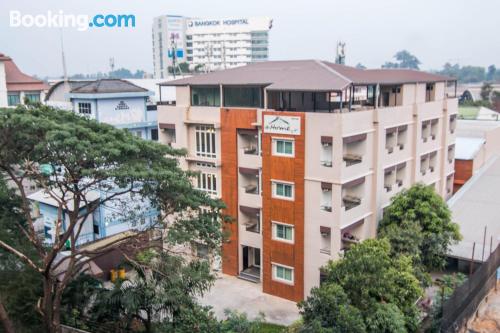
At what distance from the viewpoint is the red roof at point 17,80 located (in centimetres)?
4012

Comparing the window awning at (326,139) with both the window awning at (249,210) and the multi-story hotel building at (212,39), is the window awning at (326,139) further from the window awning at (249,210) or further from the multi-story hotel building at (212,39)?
the multi-story hotel building at (212,39)

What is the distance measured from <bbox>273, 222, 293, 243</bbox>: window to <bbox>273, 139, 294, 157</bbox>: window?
3211mm

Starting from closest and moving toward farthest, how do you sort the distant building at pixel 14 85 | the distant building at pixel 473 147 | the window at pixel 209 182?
the window at pixel 209 182 < the distant building at pixel 473 147 < the distant building at pixel 14 85

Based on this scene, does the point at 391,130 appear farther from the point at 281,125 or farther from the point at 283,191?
the point at 283,191

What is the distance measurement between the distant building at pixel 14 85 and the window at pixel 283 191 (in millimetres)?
25695

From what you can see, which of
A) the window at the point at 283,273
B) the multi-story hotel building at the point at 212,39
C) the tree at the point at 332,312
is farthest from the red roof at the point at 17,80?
the multi-story hotel building at the point at 212,39

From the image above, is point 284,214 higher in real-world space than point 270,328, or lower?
higher

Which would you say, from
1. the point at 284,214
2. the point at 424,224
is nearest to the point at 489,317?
the point at 424,224

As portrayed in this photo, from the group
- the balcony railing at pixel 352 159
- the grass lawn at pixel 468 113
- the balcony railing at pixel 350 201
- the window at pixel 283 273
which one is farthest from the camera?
the grass lawn at pixel 468 113

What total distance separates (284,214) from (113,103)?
46.4 ft

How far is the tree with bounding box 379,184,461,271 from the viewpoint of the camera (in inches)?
837

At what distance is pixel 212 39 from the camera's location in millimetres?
119312

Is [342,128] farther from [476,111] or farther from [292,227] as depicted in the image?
[476,111]

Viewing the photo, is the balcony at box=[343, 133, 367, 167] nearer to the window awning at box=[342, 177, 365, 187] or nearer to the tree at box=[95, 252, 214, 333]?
the window awning at box=[342, 177, 365, 187]
